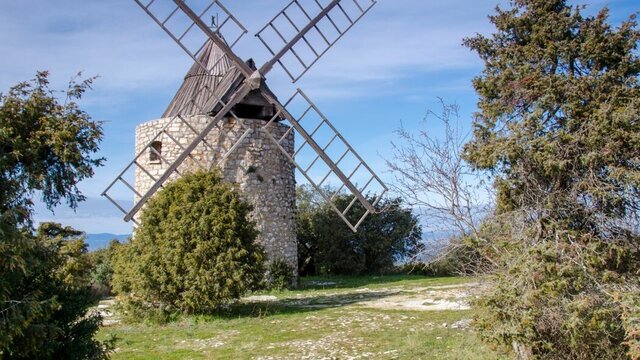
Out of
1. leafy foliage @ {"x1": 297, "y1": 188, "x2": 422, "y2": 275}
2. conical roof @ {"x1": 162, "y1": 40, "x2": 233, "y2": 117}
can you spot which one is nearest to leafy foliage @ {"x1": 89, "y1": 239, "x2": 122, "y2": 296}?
conical roof @ {"x1": 162, "y1": 40, "x2": 233, "y2": 117}

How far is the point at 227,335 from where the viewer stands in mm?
8711

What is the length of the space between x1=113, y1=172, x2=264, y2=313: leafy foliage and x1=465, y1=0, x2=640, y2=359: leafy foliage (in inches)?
200

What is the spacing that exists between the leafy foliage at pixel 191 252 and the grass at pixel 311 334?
49cm

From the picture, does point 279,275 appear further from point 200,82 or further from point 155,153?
point 200,82

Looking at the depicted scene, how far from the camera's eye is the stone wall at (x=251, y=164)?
48.0 feet

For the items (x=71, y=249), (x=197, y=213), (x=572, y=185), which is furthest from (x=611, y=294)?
(x=71, y=249)

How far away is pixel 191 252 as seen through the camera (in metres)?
10.2

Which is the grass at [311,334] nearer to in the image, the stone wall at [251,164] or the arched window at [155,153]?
the stone wall at [251,164]

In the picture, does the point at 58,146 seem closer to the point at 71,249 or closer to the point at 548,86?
the point at 71,249

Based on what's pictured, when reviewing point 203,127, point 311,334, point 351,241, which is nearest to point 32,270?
point 311,334

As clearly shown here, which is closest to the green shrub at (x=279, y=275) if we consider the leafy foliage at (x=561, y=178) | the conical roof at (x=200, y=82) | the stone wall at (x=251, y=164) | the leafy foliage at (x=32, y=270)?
the stone wall at (x=251, y=164)

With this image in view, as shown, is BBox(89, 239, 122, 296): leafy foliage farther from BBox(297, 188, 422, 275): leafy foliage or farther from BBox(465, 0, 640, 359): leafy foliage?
BBox(465, 0, 640, 359): leafy foliage

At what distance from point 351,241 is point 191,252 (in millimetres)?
11392

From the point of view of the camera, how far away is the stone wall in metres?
14.6
